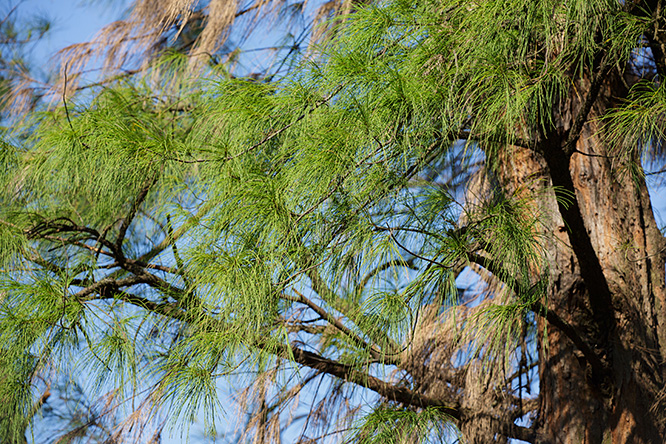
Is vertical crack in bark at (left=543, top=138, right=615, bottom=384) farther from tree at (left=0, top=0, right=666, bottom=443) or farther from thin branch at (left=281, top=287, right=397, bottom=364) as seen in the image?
thin branch at (left=281, top=287, right=397, bottom=364)

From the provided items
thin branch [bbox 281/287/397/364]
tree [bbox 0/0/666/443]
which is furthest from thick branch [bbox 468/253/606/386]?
thin branch [bbox 281/287/397/364]

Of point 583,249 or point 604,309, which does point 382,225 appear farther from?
point 604,309

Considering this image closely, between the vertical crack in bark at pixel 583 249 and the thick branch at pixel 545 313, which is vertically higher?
the vertical crack in bark at pixel 583 249

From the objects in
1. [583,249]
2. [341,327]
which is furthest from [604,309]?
[341,327]

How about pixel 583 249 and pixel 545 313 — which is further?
pixel 583 249

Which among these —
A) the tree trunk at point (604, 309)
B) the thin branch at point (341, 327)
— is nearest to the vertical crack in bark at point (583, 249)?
the tree trunk at point (604, 309)

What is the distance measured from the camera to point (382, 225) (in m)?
A: 1.27

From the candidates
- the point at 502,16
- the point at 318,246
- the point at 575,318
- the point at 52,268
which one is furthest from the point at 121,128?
the point at 575,318

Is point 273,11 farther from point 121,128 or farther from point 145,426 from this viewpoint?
point 145,426

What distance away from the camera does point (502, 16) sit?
1251 mm

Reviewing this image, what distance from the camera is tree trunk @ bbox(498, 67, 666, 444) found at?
5.35 ft

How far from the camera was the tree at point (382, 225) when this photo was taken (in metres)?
1.26

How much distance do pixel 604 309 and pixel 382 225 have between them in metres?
0.71

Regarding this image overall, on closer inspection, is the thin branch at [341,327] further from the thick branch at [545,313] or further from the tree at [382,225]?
the thick branch at [545,313]
